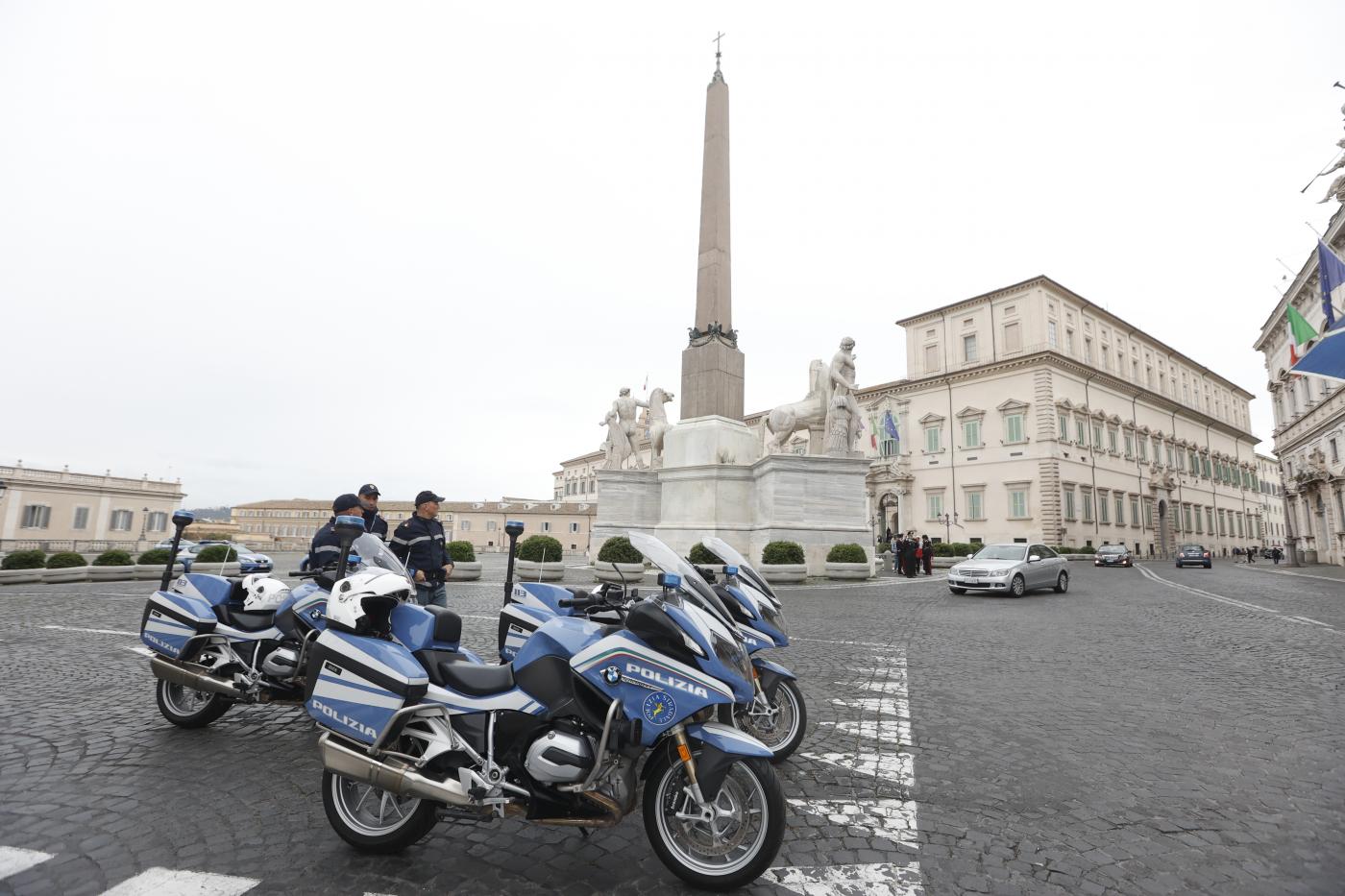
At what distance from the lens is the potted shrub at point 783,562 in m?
15.9

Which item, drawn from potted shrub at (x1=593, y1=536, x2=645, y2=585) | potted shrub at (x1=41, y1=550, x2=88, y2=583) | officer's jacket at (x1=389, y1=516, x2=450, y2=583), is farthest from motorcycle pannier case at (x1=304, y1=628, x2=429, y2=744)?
potted shrub at (x1=41, y1=550, x2=88, y2=583)

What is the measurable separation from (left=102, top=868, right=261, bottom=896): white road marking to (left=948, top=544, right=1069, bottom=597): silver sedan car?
586 inches

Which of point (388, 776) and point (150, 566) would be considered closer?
point (388, 776)

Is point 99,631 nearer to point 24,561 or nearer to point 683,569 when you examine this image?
point 683,569

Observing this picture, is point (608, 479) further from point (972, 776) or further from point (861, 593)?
point (972, 776)

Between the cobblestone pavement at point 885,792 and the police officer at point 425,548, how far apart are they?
1.48 meters

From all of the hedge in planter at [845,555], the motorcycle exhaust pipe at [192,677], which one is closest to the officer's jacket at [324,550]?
the motorcycle exhaust pipe at [192,677]

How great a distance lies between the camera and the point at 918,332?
50.8 metres

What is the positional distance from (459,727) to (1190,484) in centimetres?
6654

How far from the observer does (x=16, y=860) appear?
2.76m

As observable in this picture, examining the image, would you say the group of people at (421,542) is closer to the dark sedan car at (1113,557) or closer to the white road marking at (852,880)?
the white road marking at (852,880)

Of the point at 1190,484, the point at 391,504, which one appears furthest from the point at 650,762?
the point at 391,504

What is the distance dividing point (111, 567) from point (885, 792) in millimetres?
20566

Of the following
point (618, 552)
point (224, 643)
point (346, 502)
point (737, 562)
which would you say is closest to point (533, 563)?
point (618, 552)
